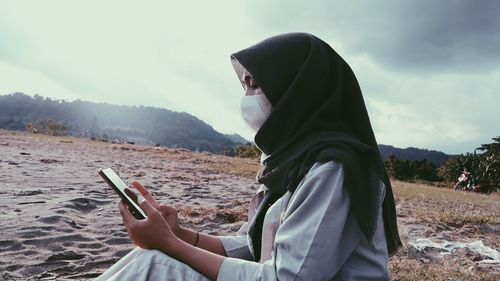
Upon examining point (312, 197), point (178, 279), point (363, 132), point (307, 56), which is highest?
point (307, 56)

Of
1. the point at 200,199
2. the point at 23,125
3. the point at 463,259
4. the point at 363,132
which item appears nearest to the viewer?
the point at 363,132

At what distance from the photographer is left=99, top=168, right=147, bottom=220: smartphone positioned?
6.16 feet

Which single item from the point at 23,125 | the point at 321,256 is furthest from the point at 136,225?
the point at 23,125

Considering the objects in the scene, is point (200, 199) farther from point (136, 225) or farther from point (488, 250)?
point (136, 225)

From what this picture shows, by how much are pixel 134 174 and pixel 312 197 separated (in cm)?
1108

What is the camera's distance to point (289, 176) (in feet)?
5.73

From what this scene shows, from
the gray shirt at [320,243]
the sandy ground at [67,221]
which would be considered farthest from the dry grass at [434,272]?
the gray shirt at [320,243]

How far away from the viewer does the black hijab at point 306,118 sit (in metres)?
1.69

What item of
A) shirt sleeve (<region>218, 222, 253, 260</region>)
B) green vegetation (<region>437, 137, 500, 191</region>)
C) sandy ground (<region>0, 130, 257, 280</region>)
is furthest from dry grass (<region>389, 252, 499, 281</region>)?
green vegetation (<region>437, 137, 500, 191</region>)

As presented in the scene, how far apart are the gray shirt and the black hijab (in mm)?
97

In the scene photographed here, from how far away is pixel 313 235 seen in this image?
148 cm

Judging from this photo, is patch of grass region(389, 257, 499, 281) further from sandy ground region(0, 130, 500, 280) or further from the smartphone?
the smartphone

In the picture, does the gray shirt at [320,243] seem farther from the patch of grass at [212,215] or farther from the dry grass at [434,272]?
the patch of grass at [212,215]

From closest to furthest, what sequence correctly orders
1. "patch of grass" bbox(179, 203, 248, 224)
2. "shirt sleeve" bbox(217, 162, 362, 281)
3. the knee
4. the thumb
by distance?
1. "shirt sleeve" bbox(217, 162, 362, 281)
2. the knee
3. the thumb
4. "patch of grass" bbox(179, 203, 248, 224)
